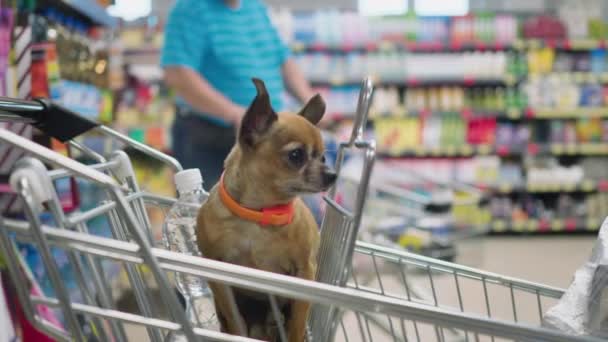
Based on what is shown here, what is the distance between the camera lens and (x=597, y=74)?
247 inches

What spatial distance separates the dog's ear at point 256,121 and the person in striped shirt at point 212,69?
723 millimetres

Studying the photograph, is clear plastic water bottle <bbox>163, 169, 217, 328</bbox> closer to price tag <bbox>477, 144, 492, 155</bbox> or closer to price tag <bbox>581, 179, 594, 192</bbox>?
price tag <bbox>477, 144, 492, 155</bbox>

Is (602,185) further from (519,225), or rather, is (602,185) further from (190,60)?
(190,60)

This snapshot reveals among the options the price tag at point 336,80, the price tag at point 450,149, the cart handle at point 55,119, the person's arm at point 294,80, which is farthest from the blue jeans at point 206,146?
the price tag at point 450,149

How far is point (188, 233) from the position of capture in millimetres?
1254

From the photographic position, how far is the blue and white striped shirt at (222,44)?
1961mm

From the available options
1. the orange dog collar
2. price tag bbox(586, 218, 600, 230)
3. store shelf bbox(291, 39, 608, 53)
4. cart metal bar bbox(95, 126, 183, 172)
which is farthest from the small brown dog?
price tag bbox(586, 218, 600, 230)

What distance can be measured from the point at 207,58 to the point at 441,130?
4.40 meters

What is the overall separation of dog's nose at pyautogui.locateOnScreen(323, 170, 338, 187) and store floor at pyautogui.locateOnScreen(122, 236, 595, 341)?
137 centimetres

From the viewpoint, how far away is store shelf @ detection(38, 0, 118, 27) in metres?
2.39

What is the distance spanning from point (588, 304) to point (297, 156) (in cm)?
53

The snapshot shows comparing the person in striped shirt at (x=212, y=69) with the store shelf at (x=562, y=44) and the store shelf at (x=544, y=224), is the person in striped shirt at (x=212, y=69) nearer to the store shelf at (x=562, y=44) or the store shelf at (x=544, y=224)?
the store shelf at (x=544, y=224)

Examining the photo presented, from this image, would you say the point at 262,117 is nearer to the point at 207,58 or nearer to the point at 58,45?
the point at 207,58

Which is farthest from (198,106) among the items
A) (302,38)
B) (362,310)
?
(302,38)
